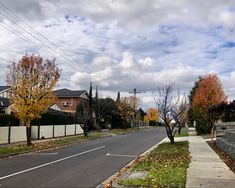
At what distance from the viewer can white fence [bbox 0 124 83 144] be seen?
97.9ft

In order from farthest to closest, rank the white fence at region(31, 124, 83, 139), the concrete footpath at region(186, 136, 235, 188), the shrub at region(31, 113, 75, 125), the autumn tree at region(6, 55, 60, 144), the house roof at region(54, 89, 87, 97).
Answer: the house roof at region(54, 89, 87, 97)
the shrub at region(31, 113, 75, 125)
the white fence at region(31, 124, 83, 139)
the autumn tree at region(6, 55, 60, 144)
the concrete footpath at region(186, 136, 235, 188)

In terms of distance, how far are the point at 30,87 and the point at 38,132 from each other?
951 cm

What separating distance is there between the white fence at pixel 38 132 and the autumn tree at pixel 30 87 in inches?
96.8

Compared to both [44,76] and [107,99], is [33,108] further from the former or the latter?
[107,99]

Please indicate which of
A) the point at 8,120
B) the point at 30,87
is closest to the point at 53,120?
the point at 8,120

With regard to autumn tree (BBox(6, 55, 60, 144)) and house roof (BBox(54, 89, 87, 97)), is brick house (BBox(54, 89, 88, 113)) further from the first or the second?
autumn tree (BBox(6, 55, 60, 144))

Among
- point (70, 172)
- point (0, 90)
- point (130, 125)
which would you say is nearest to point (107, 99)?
point (130, 125)

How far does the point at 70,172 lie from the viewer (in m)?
14.4

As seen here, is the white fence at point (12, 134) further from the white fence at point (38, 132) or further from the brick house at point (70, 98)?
the brick house at point (70, 98)

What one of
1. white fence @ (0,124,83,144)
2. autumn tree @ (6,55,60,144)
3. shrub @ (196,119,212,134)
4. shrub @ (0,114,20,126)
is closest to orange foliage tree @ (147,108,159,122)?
white fence @ (0,124,83,144)

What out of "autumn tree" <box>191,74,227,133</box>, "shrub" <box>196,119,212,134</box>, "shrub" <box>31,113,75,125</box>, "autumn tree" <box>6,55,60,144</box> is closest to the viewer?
"autumn tree" <box>6,55,60,144</box>

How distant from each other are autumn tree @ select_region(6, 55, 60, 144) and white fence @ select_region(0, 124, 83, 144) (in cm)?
246

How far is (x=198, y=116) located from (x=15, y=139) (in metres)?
23.3

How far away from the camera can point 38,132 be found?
36.4 metres
